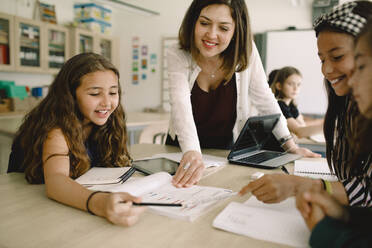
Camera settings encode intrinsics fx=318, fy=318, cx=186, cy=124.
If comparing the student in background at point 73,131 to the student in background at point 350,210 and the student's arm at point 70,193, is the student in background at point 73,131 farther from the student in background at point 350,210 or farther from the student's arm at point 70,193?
the student in background at point 350,210

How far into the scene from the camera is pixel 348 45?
2.87 ft

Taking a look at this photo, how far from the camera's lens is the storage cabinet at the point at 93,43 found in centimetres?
470

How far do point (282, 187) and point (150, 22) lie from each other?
5.04 meters

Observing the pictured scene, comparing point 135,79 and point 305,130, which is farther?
point 135,79

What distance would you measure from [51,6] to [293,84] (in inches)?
145

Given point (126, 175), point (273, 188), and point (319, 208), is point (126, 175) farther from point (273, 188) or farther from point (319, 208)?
point (319, 208)

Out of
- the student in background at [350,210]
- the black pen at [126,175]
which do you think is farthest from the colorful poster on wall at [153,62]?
the student in background at [350,210]

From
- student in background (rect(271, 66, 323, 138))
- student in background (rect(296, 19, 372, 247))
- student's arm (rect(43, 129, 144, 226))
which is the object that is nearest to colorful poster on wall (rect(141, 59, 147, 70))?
student in background (rect(271, 66, 323, 138))

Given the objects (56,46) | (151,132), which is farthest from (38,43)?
(151,132)

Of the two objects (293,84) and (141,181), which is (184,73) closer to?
(141,181)

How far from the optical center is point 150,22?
539 cm

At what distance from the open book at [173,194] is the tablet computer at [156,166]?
0.43ft

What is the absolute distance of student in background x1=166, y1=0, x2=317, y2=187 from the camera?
1350mm

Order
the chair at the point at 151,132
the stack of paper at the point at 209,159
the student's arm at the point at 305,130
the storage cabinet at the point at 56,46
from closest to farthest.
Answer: the stack of paper at the point at 209,159 → the student's arm at the point at 305,130 → the chair at the point at 151,132 → the storage cabinet at the point at 56,46
